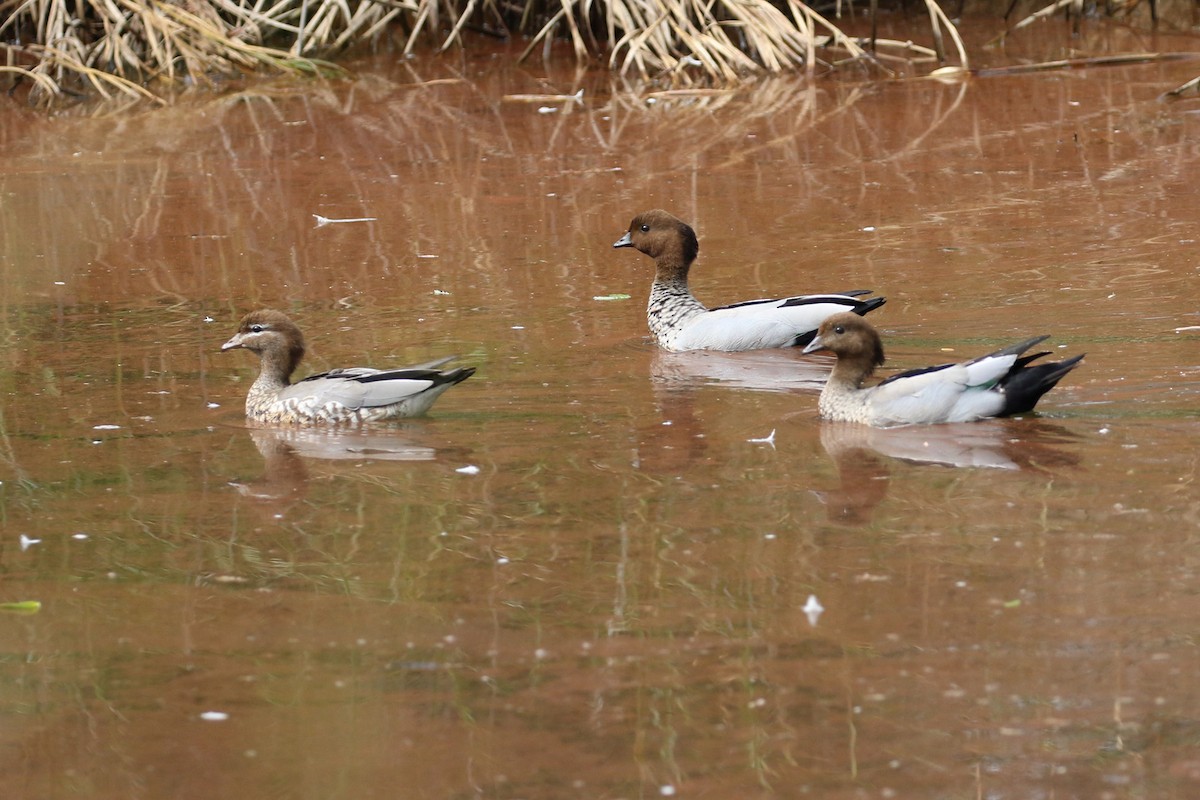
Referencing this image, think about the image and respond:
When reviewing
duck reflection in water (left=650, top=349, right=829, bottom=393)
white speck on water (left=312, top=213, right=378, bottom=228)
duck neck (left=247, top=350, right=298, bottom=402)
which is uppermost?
duck neck (left=247, top=350, right=298, bottom=402)

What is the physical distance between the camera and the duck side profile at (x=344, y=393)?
22.1 ft

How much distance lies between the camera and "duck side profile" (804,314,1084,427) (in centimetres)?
629

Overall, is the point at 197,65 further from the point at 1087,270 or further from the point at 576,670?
the point at 576,670

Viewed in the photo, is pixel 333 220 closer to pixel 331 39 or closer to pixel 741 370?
pixel 741 370

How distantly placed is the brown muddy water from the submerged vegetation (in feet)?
11.9

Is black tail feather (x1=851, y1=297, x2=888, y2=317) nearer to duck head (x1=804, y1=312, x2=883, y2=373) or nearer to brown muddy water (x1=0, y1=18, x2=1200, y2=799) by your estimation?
brown muddy water (x1=0, y1=18, x2=1200, y2=799)

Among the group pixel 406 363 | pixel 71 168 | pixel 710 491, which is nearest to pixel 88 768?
pixel 710 491

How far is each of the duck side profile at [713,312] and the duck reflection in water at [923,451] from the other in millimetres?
1291

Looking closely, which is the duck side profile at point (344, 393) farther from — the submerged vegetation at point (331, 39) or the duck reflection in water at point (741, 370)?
the submerged vegetation at point (331, 39)

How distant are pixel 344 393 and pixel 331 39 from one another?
1035 centimetres

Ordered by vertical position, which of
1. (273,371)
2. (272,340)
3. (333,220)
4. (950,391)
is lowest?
(333,220)

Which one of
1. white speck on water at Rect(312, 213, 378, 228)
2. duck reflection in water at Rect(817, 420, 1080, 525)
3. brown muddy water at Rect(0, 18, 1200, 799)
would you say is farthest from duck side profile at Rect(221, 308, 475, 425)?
white speck on water at Rect(312, 213, 378, 228)

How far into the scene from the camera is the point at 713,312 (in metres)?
8.06

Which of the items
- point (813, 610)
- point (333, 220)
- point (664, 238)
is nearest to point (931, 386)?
point (813, 610)
